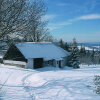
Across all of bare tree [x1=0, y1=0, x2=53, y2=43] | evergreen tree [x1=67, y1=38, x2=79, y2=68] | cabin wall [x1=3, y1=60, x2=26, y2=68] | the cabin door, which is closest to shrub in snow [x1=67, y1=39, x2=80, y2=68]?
evergreen tree [x1=67, y1=38, x2=79, y2=68]

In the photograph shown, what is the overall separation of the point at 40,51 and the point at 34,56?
9.89 feet

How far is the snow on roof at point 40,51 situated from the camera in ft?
89.5

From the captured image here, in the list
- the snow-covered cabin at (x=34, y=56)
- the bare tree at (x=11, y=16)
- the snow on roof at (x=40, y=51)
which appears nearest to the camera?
the bare tree at (x=11, y=16)

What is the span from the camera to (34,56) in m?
27.0

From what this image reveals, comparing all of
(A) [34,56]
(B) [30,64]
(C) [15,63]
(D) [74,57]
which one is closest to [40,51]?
(A) [34,56]

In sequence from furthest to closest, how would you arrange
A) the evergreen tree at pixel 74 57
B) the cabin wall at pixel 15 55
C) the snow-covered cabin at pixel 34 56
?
the evergreen tree at pixel 74 57 < the cabin wall at pixel 15 55 < the snow-covered cabin at pixel 34 56

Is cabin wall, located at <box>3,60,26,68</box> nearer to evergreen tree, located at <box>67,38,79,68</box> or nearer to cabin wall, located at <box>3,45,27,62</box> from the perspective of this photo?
cabin wall, located at <box>3,45,27,62</box>

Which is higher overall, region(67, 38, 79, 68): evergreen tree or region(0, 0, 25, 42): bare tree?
A: region(0, 0, 25, 42): bare tree

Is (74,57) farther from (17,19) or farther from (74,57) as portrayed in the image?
(17,19)

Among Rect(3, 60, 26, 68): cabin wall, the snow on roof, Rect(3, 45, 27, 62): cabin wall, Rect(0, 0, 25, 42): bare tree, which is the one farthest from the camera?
the snow on roof

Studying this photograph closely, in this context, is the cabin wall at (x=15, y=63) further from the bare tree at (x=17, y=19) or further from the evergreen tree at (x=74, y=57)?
the bare tree at (x=17, y=19)

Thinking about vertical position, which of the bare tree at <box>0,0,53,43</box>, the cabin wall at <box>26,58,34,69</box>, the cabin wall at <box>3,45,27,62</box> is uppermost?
the bare tree at <box>0,0,53,43</box>

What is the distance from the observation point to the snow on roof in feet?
89.5

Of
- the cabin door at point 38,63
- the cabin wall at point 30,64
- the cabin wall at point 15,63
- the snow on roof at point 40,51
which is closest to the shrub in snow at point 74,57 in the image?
the snow on roof at point 40,51
